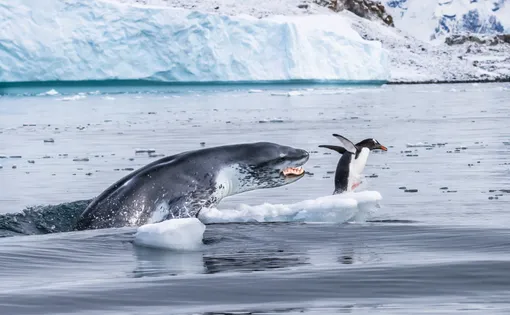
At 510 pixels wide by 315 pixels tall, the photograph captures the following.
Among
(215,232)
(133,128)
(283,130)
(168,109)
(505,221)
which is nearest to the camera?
(215,232)

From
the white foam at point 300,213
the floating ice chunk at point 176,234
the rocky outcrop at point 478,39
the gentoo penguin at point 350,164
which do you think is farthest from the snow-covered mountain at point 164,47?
the rocky outcrop at point 478,39

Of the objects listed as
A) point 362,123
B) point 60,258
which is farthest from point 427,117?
point 60,258

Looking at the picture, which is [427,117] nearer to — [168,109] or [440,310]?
[168,109]

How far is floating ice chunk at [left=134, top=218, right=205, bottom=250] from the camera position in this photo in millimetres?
5414

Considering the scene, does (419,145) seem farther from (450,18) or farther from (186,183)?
(450,18)

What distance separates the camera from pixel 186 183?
708 cm

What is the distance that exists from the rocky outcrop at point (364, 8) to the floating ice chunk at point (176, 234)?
92.9 m

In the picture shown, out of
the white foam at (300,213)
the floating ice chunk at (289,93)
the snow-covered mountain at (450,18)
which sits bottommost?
the snow-covered mountain at (450,18)

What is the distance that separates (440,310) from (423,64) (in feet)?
262

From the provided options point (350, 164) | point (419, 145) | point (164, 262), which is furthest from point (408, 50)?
point (164, 262)

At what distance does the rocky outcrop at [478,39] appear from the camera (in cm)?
11256

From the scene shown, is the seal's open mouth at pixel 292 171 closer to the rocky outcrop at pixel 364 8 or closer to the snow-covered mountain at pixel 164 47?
the snow-covered mountain at pixel 164 47

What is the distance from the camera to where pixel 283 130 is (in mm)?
20812

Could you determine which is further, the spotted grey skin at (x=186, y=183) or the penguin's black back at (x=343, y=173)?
the penguin's black back at (x=343, y=173)
